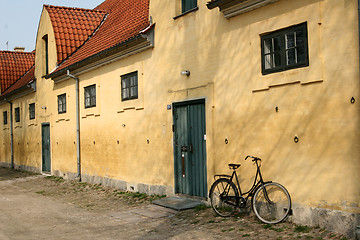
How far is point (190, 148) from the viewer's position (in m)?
10.2

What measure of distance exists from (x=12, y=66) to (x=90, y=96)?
52.1ft

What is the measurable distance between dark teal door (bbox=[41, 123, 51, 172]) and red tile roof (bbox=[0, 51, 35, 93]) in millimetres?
9403

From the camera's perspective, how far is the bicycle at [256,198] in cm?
763

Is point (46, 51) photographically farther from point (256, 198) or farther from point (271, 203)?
point (271, 203)

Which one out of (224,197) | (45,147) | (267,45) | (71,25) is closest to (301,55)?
(267,45)

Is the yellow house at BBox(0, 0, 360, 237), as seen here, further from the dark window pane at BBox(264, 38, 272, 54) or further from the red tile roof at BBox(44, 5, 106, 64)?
the red tile roof at BBox(44, 5, 106, 64)

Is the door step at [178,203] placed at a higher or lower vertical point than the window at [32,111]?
lower

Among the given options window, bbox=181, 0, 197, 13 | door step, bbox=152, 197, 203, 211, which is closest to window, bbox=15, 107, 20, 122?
door step, bbox=152, 197, 203, 211

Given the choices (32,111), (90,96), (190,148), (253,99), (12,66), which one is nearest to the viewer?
(253,99)

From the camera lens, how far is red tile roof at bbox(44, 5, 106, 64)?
18.7 m

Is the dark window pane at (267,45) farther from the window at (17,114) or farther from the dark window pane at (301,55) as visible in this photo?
the window at (17,114)

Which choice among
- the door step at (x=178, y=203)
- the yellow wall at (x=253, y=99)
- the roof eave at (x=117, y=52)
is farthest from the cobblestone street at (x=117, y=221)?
the roof eave at (x=117, y=52)

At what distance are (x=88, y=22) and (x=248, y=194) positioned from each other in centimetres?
1351

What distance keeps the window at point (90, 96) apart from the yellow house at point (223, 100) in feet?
0.19
